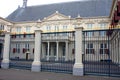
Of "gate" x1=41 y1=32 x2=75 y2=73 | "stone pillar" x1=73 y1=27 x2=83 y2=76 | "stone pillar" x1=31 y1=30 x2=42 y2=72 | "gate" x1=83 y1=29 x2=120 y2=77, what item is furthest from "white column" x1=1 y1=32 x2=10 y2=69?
"gate" x1=41 y1=32 x2=75 y2=73

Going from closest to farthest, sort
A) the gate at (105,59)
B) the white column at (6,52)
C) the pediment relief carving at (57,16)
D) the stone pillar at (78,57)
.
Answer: the stone pillar at (78,57) < the gate at (105,59) < the white column at (6,52) < the pediment relief carving at (57,16)

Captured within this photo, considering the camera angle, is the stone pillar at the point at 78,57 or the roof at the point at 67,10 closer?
the stone pillar at the point at 78,57

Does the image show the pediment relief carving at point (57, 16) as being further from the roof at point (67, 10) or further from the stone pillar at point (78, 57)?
the stone pillar at point (78, 57)

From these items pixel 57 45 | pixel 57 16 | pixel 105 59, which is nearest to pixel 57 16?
pixel 57 16

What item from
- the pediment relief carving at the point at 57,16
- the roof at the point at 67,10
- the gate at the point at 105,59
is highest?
the roof at the point at 67,10

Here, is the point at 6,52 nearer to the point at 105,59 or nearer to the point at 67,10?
the point at 105,59

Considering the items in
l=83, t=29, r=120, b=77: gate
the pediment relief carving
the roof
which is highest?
the roof

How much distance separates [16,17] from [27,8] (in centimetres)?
474

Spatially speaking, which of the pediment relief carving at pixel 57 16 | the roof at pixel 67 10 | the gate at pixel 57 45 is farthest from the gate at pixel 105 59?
the pediment relief carving at pixel 57 16

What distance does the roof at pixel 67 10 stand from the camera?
36.2 metres

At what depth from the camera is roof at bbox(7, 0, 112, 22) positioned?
3625 centimetres

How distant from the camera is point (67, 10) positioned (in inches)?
1553

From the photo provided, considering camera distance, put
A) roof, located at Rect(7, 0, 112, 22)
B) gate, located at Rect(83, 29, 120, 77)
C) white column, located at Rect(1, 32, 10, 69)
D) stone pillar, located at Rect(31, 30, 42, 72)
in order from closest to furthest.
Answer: gate, located at Rect(83, 29, 120, 77) < stone pillar, located at Rect(31, 30, 42, 72) < white column, located at Rect(1, 32, 10, 69) < roof, located at Rect(7, 0, 112, 22)

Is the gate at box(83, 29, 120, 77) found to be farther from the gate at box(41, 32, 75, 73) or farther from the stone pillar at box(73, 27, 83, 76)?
the gate at box(41, 32, 75, 73)
